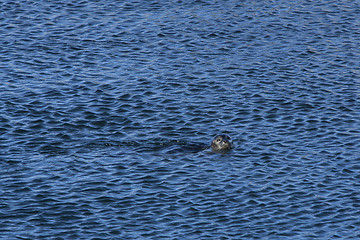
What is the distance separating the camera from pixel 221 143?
99.9 feet

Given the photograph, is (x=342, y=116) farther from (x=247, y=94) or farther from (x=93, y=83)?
(x=93, y=83)

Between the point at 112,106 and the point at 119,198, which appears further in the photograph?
the point at 112,106

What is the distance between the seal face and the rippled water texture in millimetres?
366

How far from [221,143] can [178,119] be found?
4.01 m

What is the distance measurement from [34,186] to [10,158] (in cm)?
289

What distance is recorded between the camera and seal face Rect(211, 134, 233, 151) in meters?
30.4

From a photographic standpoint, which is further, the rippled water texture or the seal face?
the seal face

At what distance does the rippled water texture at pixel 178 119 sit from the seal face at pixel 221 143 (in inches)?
14.4

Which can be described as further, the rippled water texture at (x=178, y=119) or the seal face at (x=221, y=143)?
the seal face at (x=221, y=143)

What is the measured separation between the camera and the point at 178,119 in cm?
3381

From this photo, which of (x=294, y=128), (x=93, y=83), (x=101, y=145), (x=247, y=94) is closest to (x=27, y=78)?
(x=93, y=83)

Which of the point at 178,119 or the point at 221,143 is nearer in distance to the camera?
the point at 221,143

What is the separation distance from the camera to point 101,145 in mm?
31047

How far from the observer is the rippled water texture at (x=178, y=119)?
82.9 feet
